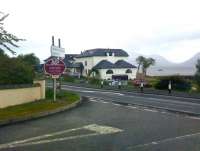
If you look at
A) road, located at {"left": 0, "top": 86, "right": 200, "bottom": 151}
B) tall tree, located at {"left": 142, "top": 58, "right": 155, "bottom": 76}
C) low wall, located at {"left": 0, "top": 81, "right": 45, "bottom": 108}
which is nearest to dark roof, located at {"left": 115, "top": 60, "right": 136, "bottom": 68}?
tall tree, located at {"left": 142, "top": 58, "right": 155, "bottom": 76}

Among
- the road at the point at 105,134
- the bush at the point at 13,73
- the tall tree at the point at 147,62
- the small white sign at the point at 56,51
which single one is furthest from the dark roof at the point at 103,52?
the road at the point at 105,134

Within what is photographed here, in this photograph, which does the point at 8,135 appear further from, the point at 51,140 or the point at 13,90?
the point at 13,90

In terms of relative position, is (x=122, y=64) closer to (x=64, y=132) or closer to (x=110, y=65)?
(x=110, y=65)

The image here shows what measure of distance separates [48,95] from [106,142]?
17260 millimetres

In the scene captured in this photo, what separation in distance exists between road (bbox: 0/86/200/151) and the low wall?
12.3 ft

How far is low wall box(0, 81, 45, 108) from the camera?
20.0 metres

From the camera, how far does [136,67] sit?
373 ft

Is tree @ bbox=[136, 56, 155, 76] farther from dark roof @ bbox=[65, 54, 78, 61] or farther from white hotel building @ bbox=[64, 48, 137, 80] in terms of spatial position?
dark roof @ bbox=[65, 54, 78, 61]

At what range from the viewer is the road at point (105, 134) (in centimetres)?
1044

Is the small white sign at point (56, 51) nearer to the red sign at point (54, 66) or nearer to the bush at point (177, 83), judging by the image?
the red sign at point (54, 66)

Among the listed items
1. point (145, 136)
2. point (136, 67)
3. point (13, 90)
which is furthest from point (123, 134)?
point (136, 67)

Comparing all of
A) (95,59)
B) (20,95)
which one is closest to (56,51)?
(20,95)

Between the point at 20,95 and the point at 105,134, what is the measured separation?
10.2 m

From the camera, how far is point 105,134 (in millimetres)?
12359
